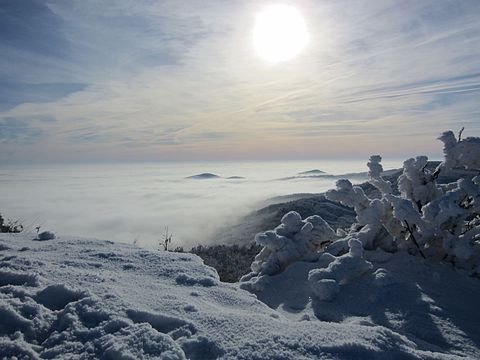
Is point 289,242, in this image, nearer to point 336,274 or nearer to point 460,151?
point 336,274

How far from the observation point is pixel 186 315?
3076 millimetres

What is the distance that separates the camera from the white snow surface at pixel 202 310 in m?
2.55

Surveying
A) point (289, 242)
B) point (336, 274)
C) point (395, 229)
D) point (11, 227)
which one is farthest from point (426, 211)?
point (11, 227)

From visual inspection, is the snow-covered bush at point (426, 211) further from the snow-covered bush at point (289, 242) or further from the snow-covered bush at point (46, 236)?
the snow-covered bush at point (46, 236)

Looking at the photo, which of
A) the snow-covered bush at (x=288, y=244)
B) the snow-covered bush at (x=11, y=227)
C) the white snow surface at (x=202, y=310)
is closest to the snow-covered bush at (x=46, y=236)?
the white snow surface at (x=202, y=310)

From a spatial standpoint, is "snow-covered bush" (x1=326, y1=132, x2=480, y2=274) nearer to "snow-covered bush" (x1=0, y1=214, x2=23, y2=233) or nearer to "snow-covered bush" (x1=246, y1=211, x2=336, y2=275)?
"snow-covered bush" (x1=246, y1=211, x2=336, y2=275)

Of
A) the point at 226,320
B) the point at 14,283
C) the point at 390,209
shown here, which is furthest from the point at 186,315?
the point at 390,209

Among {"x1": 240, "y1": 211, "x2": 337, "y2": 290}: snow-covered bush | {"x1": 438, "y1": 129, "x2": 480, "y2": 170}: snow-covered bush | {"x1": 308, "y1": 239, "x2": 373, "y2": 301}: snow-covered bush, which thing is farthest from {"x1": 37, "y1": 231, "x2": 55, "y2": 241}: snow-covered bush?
{"x1": 438, "y1": 129, "x2": 480, "y2": 170}: snow-covered bush

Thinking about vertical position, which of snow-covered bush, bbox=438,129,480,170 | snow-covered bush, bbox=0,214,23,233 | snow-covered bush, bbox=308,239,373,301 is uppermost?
snow-covered bush, bbox=438,129,480,170

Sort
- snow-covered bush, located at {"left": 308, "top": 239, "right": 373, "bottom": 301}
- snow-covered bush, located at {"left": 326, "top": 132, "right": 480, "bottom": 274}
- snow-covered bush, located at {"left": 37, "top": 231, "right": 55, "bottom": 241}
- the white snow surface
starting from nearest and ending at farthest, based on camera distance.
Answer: the white snow surface
snow-covered bush, located at {"left": 308, "top": 239, "right": 373, "bottom": 301}
snow-covered bush, located at {"left": 326, "top": 132, "right": 480, "bottom": 274}
snow-covered bush, located at {"left": 37, "top": 231, "right": 55, "bottom": 241}

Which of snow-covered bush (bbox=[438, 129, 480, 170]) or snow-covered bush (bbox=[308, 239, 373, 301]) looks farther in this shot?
snow-covered bush (bbox=[438, 129, 480, 170])

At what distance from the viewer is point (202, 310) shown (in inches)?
127

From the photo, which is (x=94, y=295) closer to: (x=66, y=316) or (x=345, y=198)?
(x=66, y=316)

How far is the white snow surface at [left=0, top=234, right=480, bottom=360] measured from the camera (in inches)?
100
